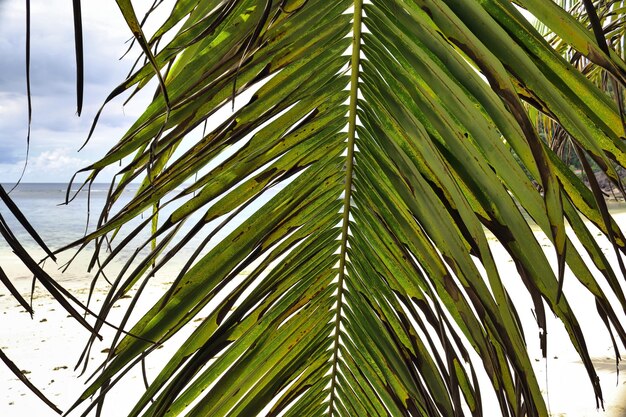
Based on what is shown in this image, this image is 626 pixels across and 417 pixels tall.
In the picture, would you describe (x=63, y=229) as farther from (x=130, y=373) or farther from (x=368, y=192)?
(x=368, y=192)

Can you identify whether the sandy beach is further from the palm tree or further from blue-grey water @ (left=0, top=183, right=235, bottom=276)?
blue-grey water @ (left=0, top=183, right=235, bottom=276)

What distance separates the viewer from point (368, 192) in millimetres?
565

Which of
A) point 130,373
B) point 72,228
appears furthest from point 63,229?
point 130,373

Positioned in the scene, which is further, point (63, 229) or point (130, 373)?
point (63, 229)

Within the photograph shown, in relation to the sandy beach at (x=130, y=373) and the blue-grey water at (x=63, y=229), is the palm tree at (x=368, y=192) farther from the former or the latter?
the blue-grey water at (x=63, y=229)

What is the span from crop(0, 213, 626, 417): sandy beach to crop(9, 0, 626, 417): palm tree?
1065 mm

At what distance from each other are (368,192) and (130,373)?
9.73ft

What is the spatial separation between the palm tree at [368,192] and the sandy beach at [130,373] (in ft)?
3.49

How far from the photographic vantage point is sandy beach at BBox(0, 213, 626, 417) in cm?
230

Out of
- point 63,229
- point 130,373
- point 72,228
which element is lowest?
point 130,373

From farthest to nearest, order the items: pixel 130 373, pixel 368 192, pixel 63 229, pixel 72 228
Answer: pixel 72 228 < pixel 63 229 < pixel 130 373 < pixel 368 192

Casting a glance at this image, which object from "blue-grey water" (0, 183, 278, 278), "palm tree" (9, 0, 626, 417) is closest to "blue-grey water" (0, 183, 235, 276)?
"blue-grey water" (0, 183, 278, 278)

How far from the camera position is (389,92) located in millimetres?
506

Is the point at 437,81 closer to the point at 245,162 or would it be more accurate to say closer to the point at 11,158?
the point at 245,162
